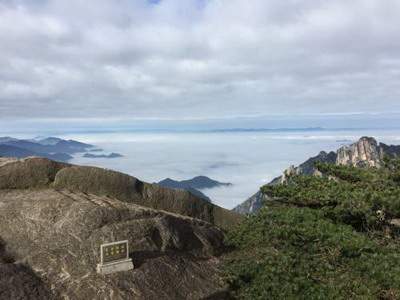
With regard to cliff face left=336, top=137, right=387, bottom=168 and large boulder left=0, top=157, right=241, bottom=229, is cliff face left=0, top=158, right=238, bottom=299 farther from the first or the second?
cliff face left=336, top=137, right=387, bottom=168

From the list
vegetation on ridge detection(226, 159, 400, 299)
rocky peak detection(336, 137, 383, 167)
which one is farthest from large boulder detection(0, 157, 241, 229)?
rocky peak detection(336, 137, 383, 167)

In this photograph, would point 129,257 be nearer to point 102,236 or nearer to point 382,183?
point 102,236

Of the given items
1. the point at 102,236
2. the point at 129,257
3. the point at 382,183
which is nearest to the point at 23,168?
the point at 102,236

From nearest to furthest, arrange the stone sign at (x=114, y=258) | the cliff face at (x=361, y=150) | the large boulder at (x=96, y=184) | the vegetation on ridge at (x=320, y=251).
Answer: the stone sign at (x=114, y=258), the vegetation on ridge at (x=320, y=251), the large boulder at (x=96, y=184), the cliff face at (x=361, y=150)

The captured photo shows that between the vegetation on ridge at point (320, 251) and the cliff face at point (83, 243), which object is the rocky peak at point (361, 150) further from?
the cliff face at point (83, 243)

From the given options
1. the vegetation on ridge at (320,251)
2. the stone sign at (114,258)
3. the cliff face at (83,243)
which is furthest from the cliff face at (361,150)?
the stone sign at (114,258)

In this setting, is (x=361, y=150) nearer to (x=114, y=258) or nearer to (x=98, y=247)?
(x=98, y=247)

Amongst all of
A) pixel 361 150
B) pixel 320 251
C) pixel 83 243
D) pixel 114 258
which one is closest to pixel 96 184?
pixel 83 243

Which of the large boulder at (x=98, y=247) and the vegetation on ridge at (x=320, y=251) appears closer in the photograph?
the large boulder at (x=98, y=247)
